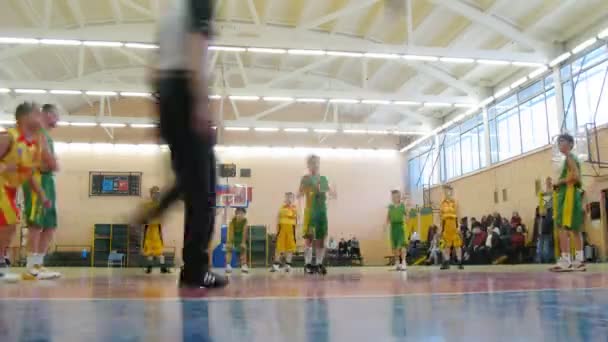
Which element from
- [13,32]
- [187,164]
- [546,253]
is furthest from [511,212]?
[187,164]

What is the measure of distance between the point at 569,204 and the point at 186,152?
6253mm

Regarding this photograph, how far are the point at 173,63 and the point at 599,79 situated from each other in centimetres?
1394

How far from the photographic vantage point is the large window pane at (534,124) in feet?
51.1

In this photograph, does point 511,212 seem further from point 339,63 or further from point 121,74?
point 121,74

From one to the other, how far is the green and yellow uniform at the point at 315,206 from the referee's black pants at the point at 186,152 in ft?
19.3

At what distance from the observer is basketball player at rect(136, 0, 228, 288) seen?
1715mm

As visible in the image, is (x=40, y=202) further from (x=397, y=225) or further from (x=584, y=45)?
(x=584, y=45)

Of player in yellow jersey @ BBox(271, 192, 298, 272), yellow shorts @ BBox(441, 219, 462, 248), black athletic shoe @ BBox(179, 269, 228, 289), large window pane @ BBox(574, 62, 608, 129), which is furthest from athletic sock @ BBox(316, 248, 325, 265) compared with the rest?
large window pane @ BBox(574, 62, 608, 129)

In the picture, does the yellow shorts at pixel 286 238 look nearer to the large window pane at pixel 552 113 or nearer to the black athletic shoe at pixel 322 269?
the black athletic shoe at pixel 322 269

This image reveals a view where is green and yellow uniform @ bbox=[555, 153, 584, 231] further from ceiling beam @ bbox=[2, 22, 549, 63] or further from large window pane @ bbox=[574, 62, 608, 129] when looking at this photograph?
large window pane @ bbox=[574, 62, 608, 129]

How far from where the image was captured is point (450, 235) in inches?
422

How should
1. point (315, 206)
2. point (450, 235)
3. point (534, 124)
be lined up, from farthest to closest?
point (534, 124) < point (450, 235) < point (315, 206)

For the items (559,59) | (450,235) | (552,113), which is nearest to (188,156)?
(450,235)

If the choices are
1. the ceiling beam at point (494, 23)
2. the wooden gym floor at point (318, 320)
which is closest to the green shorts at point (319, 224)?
the wooden gym floor at point (318, 320)
